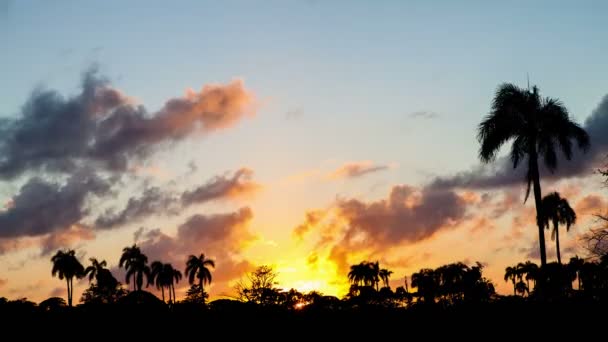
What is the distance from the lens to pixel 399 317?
1576 inches

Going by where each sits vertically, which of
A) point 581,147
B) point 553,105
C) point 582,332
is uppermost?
point 553,105

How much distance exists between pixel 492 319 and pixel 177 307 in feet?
63.4

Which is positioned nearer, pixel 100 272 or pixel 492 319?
pixel 492 319

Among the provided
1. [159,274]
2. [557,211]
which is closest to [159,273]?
[159,274]

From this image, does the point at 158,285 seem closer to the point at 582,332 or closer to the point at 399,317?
the point at 399,317

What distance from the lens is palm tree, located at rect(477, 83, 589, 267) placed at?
33.3m

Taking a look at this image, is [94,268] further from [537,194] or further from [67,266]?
[537,194]

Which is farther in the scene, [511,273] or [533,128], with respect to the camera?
[511,273]

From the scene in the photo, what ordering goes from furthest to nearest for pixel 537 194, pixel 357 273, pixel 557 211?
pixel 357 273 < pixel 557 211 < pixel 537 194

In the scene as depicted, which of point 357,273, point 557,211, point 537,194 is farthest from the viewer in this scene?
point 357,273

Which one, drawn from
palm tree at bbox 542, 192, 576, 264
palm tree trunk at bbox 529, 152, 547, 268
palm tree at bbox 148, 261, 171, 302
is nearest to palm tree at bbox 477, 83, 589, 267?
palm tree trunk at bbox 529, 152, 547, 268

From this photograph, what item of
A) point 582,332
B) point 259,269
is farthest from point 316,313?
point 259,269

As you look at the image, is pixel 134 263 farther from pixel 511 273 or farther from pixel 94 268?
pixel 511 273

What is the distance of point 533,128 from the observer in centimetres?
3344
